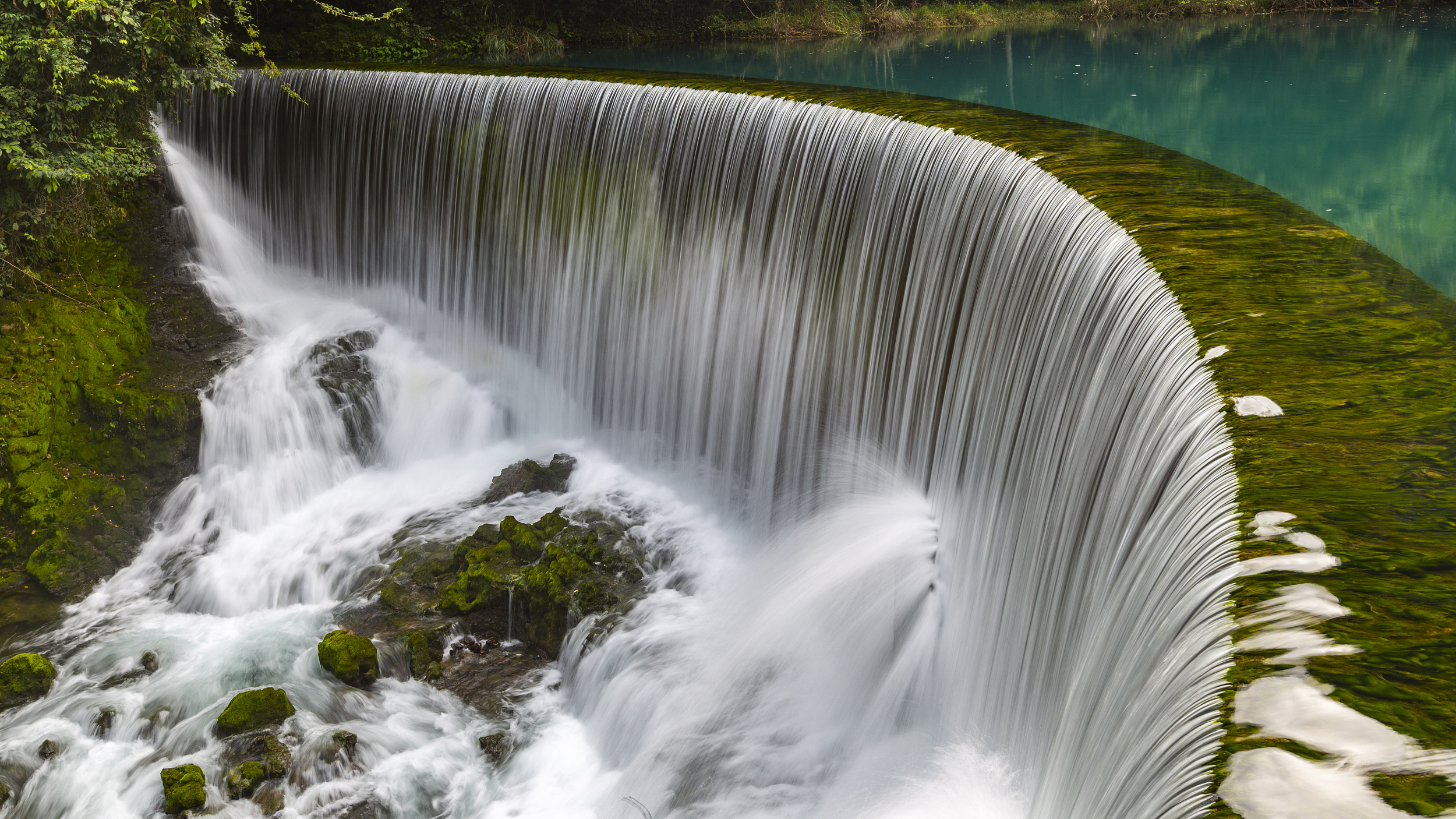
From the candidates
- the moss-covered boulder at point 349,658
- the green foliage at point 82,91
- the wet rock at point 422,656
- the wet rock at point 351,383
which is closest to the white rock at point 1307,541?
the wet rock at point 422,656

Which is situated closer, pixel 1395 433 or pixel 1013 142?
pixel 1395 433

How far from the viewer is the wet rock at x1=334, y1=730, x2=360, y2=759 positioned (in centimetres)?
617

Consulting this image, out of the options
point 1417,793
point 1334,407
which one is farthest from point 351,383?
point 1417,793

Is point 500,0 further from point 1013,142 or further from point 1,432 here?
point 1013,142

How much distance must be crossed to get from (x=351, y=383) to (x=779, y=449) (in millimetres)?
4706

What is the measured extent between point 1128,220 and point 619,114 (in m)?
5.71

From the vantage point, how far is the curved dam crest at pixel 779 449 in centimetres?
324

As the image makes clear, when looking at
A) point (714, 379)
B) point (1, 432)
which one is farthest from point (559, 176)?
point (1, 432)

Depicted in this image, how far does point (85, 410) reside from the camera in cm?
909

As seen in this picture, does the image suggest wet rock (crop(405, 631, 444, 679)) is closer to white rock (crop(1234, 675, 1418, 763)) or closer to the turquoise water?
white rock (crop(1234, 675, 1418, 763))

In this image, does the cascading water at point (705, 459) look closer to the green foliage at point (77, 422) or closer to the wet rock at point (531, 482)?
the wet rock at point (531, 482)

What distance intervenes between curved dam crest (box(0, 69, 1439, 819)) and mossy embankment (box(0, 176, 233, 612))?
307mm

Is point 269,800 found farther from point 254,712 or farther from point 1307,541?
point 1307,541

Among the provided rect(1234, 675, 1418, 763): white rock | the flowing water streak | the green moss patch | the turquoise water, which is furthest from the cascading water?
the turquoise water
